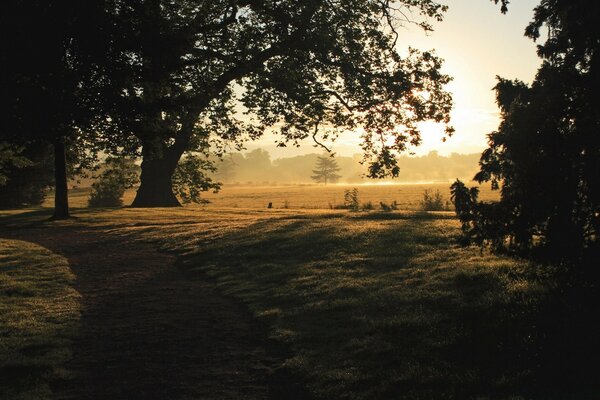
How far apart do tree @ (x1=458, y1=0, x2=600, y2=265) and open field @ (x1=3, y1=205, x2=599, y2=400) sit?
3.88 feet

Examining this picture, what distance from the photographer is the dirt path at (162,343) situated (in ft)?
26.5

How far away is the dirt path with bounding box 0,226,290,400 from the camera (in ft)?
26.5

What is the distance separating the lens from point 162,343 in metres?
10.2

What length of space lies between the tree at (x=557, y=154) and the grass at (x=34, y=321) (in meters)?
8.39

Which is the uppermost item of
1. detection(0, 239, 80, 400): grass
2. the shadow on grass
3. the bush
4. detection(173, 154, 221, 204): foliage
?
detection(173, 154, 221, 204): foliage

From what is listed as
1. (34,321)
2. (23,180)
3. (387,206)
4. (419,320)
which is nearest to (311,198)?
(23,180)

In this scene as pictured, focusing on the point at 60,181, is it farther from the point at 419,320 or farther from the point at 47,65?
the point at 419,320

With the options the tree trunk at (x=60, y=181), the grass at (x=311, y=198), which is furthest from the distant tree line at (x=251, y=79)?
the grass at (x=311, y=198)

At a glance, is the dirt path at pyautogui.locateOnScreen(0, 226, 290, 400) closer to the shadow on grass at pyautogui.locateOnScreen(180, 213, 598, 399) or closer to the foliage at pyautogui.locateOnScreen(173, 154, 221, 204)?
the shadow on grass at pyautogui.locateOnScreen(180, 213, 598, 399)

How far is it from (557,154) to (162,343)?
26.6 ft

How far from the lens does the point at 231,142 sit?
1658 inches

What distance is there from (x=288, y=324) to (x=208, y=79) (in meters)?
28.2

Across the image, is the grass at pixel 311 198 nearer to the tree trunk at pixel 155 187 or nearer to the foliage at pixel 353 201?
the foliage at pixel 353 201

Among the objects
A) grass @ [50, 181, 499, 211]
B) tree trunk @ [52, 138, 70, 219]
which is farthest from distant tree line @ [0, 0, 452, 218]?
grass @ [50, 181, 499, 211]
